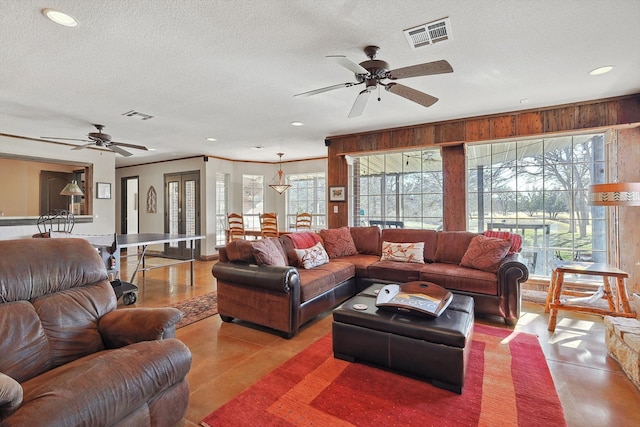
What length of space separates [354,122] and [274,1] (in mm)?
2902

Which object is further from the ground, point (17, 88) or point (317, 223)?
point (17, 88)

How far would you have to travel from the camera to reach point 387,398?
1957 mm

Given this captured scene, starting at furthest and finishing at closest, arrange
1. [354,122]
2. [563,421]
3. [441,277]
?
[354,122] → [441,277] → [563,421]

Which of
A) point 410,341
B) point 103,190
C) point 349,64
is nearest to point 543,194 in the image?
point 410,341

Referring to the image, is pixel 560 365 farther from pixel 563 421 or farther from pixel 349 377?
pixel 349 377

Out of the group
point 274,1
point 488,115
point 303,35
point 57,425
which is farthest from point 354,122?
point 57,425

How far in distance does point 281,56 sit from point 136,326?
7.32 feet

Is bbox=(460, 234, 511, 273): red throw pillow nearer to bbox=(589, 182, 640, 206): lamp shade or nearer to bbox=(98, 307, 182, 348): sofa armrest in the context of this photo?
bbox=(589, 182, 640, 206): lamp shade

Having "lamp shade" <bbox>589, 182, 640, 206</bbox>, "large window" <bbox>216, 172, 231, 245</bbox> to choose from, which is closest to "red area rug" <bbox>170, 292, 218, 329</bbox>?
"large window" <bbox>216, 172, 231, 245</bbox>

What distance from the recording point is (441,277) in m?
3.51

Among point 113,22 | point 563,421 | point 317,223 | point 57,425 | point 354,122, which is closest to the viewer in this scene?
point 57,425

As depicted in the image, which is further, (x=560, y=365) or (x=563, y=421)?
(x=560, y=365)

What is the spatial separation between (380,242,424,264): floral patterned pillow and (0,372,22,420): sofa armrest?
367 cm

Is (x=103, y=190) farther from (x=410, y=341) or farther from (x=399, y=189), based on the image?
(x=410, y=341)
